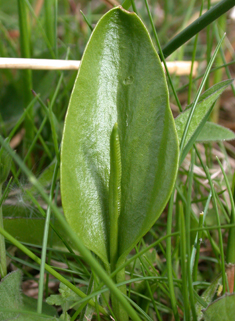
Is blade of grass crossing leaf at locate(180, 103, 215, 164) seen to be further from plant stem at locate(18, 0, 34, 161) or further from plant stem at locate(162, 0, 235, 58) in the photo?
plant stem at locate(18, 0, 34, 161)

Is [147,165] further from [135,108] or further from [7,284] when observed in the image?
[7,284]

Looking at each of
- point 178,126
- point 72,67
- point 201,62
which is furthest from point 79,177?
point 201,62

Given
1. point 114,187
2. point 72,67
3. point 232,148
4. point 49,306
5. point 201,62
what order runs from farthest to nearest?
point 201,62 < point 232,148 < point 72,67 < point 49,306 < point 114,187

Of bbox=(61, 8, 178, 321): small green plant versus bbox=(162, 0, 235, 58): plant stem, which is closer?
bbox=(61, 8, 178, 321): small green plant

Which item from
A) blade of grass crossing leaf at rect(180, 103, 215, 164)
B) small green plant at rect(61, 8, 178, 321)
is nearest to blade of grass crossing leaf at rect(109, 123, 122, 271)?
small green plant at rect(61, 8, 178, 321)

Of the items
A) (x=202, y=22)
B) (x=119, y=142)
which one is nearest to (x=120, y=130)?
(x=119, y=142)
